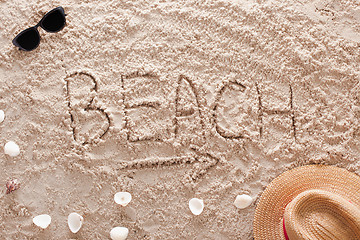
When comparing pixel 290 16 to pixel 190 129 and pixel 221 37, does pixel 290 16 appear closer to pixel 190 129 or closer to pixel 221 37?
pixel 221 37

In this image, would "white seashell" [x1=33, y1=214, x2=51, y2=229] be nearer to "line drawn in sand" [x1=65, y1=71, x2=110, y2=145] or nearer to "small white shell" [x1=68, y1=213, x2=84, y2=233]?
"small white shell" [x1=68, y1=213, x2=84, y2=233]

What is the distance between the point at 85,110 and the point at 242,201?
0.85 meters

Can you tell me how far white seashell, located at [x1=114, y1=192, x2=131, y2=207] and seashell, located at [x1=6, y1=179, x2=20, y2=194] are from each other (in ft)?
1.53

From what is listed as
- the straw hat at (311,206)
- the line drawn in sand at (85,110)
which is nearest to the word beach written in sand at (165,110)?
the line drawn in sand at (85,110)

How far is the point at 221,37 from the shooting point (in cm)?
167

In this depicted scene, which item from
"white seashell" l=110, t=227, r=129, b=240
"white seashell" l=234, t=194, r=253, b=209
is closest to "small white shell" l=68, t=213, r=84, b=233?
"white seashell" l=110, t=227, r=129, b=240

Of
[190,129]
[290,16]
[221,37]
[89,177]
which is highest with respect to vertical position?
[290,16]

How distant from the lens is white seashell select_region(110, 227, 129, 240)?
1519 millimetres

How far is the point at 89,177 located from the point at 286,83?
103 cm

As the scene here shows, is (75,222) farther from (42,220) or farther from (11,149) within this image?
(11,149)

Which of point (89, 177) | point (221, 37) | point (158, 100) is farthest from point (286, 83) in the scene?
point (89, 177)

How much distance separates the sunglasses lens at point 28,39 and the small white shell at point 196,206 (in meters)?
1.06

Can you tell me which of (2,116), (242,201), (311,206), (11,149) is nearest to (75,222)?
(11,149)

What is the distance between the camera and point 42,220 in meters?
1.55
